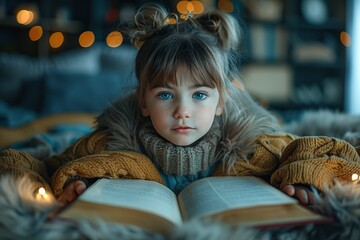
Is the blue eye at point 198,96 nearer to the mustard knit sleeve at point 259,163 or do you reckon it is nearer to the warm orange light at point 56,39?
the mustard knit sleeve at point 259,163

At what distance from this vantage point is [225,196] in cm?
71

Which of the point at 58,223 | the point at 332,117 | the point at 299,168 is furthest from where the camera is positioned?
the point at 332,117

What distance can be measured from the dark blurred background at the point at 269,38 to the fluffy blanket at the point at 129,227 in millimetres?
1980

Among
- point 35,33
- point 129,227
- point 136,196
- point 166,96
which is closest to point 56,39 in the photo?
point 35,33

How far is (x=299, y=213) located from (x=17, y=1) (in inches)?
108

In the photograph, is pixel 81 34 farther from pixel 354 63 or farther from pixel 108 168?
pixel 108 168

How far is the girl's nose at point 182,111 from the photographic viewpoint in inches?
35.0

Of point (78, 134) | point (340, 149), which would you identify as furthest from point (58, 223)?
point (78, 134)

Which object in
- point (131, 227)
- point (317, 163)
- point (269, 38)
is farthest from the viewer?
point (269, 38)

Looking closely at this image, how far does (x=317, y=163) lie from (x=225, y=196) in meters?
0.21

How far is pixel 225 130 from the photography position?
1012 millimetres

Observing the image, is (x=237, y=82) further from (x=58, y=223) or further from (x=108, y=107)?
(x=58, y=223)

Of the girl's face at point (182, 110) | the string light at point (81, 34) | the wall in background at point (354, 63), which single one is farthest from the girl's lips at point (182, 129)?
the wall in background at point (354, 63)

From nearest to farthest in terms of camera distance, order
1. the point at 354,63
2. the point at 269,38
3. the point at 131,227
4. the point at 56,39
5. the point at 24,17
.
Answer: the point at 131,227 < the point at 24,17 < the point at 56,39 < the point at 269,38 < the point at 354,63
